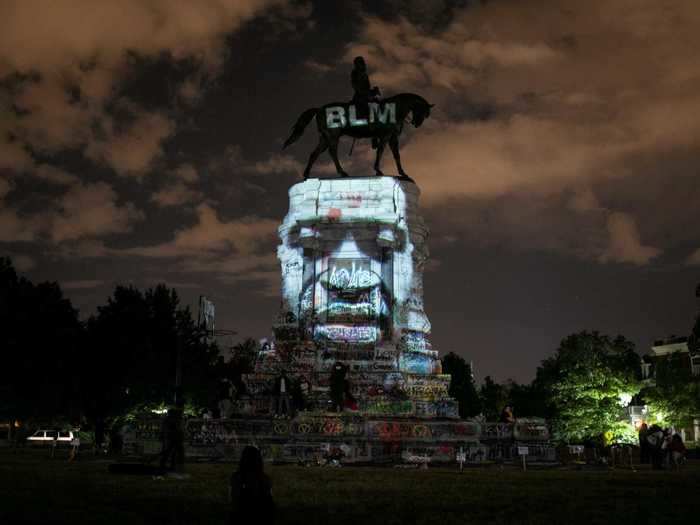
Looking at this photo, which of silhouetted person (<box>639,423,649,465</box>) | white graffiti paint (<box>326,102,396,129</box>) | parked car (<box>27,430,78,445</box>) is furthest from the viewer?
parked car (<box>27,430,78,445</box>)

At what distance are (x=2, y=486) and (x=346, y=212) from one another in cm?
3073

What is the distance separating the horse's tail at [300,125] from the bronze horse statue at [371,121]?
423 millimetres

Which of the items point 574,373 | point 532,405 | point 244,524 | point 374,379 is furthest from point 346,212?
point 532,405

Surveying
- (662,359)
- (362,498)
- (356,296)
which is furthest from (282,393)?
(662,359)

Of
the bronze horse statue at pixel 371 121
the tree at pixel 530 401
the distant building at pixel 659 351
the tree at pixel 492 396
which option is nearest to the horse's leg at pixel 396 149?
the bronze horse statue at pixel 371 121

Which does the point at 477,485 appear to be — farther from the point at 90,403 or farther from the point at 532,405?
the point at 532,405

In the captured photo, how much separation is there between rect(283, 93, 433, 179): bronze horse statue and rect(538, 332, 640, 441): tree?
2723cm

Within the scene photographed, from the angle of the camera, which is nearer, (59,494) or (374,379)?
(59,494)

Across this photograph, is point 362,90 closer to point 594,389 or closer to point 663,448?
point 663,448

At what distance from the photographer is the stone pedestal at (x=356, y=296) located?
4416cm

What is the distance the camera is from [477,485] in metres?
22.1

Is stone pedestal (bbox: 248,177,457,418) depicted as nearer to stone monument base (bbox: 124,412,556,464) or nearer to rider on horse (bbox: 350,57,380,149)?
rider on horse (bbox: 350,57,380,149)

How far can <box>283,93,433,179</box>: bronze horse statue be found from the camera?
50500mm

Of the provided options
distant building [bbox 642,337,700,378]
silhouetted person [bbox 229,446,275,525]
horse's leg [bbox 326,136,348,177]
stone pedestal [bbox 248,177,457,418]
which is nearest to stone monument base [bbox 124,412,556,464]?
stone pedestal [bbox 248,177,457,418]
